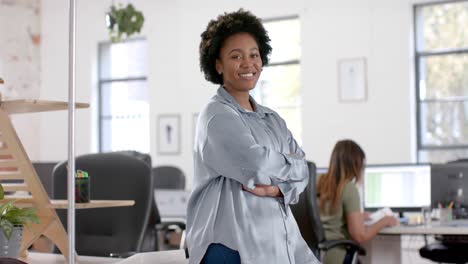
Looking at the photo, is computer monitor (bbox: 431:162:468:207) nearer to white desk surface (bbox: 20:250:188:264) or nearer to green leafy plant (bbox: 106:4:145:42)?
white desk surface (bbox: 20:250:188:264)

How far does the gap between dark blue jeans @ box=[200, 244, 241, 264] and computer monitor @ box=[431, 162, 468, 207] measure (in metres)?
2.88

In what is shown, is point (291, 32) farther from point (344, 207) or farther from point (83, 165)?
point (83, 165)

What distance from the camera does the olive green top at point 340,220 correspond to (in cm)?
382

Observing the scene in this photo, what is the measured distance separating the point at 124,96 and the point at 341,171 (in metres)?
5.63

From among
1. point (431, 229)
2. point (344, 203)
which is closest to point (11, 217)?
point (344, 203)

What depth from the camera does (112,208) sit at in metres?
3.17

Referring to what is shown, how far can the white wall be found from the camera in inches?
286

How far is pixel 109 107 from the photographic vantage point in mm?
9234

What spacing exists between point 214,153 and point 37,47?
26.9 feet

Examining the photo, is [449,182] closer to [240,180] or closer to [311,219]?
[311,219]

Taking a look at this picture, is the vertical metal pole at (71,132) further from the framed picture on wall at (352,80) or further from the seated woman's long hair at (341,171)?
the framed picture on wall at (352,80)

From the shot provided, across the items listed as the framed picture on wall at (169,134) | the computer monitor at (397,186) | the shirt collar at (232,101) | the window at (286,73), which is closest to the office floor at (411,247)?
the window at (286,73)

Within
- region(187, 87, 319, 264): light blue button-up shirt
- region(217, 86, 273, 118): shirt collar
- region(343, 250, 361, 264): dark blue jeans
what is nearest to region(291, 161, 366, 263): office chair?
region(343, 250, 361, 264): dark blue jeans

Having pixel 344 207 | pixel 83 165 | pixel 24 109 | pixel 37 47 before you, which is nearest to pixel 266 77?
pixel 37 47
